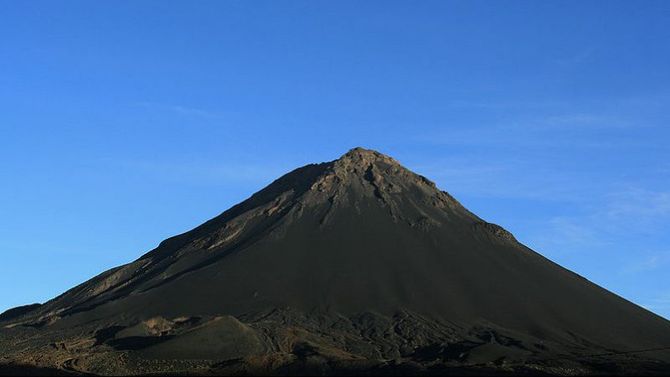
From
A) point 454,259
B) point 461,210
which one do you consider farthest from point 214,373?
point 461,210

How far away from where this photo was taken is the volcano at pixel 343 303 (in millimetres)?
122625

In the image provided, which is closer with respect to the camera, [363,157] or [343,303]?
[343,303]

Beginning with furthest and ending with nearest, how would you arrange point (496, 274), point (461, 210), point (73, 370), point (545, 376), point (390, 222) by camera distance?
point (461, 210) < point (390, 222) < point (496, 274) < point (73, 370) < point (545, 376)

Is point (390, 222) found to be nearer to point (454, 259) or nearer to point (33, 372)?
point (454, 259)

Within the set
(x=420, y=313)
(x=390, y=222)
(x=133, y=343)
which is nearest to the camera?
(x=133, y=343)

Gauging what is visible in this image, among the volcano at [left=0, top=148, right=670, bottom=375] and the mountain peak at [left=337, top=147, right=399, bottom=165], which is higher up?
the mountain peak at [left=337, top=147, right=399, bottom=165]

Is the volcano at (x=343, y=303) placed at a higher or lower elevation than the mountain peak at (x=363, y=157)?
lower

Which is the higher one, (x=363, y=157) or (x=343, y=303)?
(x=363, y=157)

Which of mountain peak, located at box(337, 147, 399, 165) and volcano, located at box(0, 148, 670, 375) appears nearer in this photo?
volcano, located at box(0, 148, 670, 375)

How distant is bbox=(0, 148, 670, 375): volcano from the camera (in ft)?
402

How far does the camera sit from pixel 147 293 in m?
149

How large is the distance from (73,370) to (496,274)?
210ft

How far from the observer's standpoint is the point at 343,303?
14388 cm

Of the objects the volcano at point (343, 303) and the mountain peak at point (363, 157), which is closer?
the volcano at point (343, 303)
